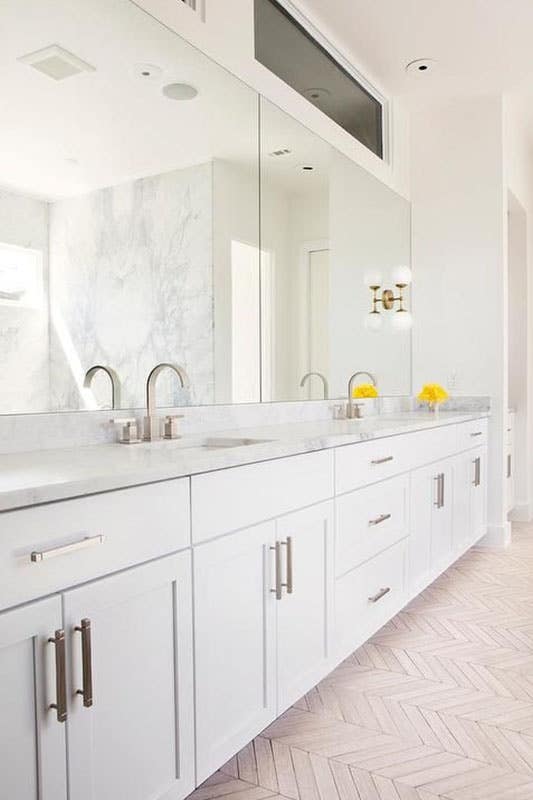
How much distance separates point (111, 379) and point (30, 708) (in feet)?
3.67

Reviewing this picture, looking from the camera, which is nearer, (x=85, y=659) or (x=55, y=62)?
(x=85, y=659)

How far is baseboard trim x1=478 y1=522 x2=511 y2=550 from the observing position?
4074mm

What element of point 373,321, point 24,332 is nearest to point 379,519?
point 24,332

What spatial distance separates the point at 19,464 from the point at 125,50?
4.65ft

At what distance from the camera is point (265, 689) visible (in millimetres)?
1714

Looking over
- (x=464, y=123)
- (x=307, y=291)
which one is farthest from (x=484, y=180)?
(x=307, y=291)

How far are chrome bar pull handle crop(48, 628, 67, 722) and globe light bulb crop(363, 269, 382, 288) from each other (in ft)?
10.1

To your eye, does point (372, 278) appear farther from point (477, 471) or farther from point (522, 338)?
point (522, 338)

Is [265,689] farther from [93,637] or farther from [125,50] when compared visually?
[125,50]

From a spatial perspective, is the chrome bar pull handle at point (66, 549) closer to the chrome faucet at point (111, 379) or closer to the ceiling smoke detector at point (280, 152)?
the chrome faucet at point (111, 379)

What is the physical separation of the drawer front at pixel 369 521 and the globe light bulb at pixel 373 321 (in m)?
1.36

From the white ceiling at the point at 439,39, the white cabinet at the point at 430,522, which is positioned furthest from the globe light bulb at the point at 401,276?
the white cabinet at the point at 430,522

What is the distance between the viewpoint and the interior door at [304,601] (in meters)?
1.79

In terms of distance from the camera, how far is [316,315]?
10.5ft
